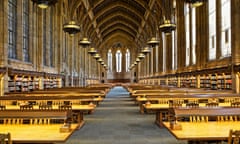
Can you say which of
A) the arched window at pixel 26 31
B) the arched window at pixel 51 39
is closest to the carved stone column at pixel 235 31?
the arched window at pixel 26 31

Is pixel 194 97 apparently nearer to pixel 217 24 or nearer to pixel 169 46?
pixel 217 24

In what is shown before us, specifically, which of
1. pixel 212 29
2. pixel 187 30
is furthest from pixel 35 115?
pixel 187 30

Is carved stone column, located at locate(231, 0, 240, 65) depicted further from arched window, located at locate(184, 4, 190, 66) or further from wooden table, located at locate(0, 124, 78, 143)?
wooden table, located at locate(0, 124, 78, 143)

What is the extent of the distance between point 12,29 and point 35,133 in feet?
49.9

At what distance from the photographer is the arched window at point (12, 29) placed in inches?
740

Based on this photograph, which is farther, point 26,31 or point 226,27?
point 26,31

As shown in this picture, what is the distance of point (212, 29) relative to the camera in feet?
75.8

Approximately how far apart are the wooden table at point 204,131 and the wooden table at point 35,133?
1753 millimetres

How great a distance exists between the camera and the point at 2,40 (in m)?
16.7

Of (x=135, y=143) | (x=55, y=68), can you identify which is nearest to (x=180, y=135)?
(x=135, y=143)

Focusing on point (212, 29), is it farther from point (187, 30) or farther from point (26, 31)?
point (26, 31)

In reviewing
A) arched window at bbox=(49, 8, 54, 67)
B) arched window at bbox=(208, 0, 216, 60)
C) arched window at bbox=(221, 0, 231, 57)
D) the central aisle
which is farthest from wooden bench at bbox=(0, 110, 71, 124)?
arched window at bbox=(49, 8, 54, 67)

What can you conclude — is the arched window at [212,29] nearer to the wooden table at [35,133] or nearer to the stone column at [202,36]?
the stone column at [202,36]

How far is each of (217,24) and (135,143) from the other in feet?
50.4
